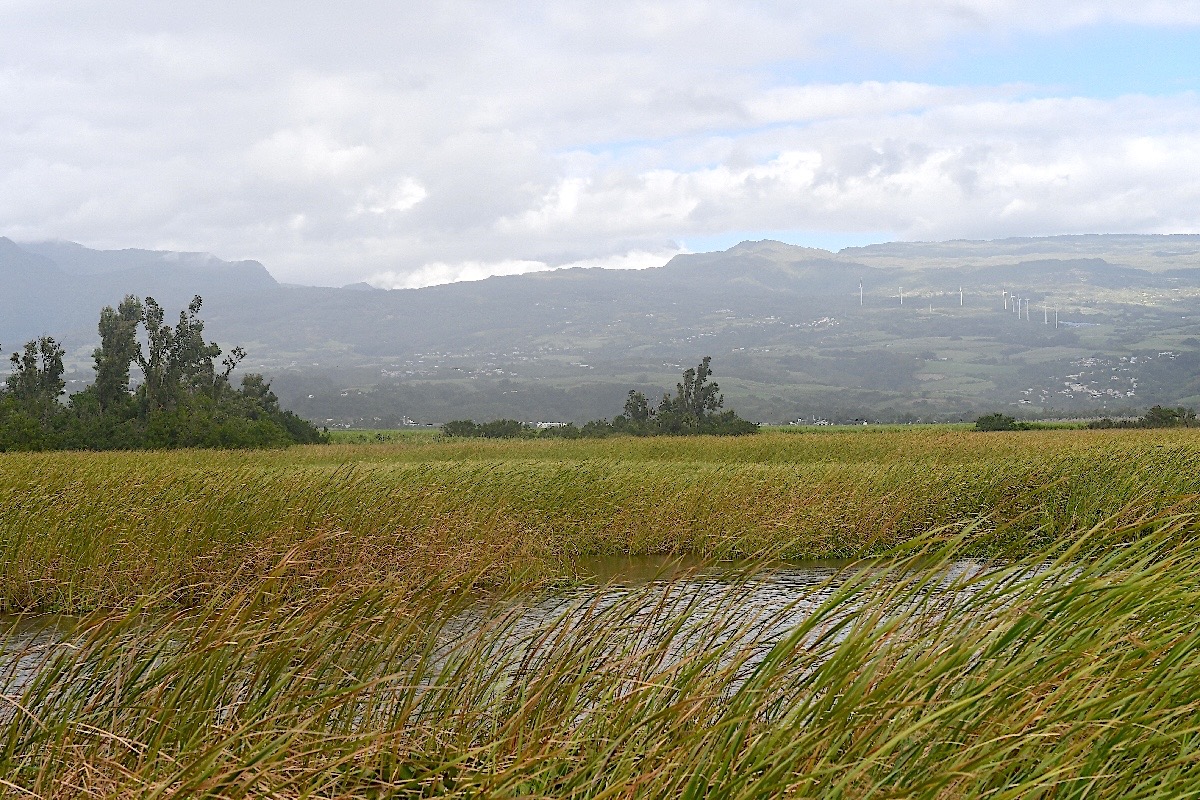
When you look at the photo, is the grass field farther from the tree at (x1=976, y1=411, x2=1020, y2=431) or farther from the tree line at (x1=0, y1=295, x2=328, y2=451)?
the tree at (x1=976, y1=411, x2=1020, y2=431)

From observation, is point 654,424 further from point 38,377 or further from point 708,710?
point 708,710

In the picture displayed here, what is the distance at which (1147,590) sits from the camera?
16.4 ft

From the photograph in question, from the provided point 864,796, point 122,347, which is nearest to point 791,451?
point 864,796

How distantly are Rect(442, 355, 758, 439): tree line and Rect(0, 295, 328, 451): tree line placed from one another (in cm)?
948

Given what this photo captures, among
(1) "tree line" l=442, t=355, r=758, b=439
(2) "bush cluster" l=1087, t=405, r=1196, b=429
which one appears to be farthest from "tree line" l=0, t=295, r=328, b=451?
(2) "bush cluster" l=1087, t=405, r=1196, b=429

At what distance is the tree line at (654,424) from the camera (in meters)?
53.3

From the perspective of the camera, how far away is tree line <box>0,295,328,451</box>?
3775 cm

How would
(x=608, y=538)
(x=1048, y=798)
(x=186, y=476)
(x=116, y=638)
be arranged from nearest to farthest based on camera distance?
(x=1048, y=798)
(x=116, y=638)
(x=186, y=476)
(x=608, y=538)

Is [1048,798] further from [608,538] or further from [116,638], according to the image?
[608,538]

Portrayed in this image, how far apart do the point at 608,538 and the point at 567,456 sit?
11.5m

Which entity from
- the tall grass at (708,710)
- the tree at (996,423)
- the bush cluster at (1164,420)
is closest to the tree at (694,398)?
the tree at (996,423)

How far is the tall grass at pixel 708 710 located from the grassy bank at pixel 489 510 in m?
3.23

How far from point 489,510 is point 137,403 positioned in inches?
1339

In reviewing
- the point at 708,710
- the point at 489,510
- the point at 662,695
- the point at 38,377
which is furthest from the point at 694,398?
the point at 708,710
